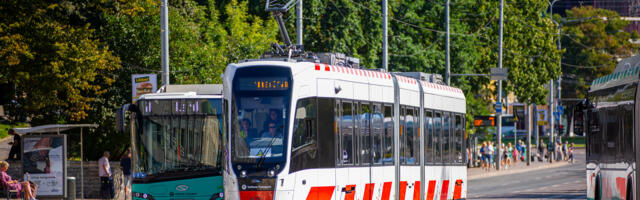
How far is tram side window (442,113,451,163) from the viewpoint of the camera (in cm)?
2402

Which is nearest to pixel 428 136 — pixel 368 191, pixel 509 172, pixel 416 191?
pixel 416 191

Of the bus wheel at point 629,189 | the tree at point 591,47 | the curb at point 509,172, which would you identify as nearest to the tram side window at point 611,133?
the bus wheel at point 629,189

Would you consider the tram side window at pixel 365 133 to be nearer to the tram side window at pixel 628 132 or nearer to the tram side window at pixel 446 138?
the tram side window at pixel 628 132

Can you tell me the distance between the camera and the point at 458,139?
2534cm

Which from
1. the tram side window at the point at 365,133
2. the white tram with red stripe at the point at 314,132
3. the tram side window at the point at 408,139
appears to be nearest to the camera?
the white tram with red stripe at the point at 314,132

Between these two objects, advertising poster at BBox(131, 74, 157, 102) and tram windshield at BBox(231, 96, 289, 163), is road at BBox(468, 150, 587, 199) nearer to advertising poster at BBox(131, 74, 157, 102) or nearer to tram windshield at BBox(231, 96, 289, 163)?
advertising poster at BBox(131, 74, 157, 102)

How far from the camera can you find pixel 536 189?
40.5m

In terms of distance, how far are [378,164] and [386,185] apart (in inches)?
25.2

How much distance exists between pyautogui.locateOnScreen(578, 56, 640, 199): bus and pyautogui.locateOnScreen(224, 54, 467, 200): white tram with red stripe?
11.6 feet

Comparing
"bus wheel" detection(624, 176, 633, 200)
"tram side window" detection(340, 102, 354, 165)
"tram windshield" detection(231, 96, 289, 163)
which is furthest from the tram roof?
"tram windshield" detection(231, 96, 289, 163)

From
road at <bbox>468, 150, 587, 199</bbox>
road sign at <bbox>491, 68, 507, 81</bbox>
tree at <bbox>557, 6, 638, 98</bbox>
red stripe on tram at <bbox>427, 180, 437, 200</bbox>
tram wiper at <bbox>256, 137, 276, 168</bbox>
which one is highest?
tree at <bbox>557, 6, 638, 98</bbox>

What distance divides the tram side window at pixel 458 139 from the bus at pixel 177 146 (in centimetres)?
586

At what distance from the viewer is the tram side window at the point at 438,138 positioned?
2342 centimetres

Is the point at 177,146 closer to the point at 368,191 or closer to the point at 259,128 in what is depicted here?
the point at 368,191
